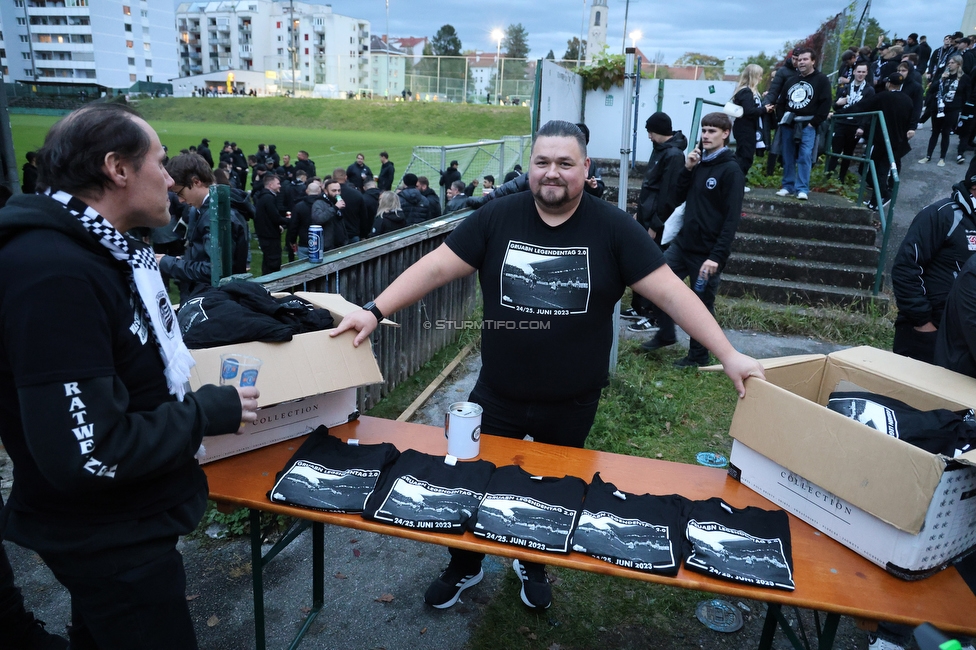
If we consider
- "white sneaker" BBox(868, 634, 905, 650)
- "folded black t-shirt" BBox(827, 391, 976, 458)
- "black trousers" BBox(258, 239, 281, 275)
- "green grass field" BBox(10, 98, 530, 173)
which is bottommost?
"white sneaker" BBox(868, 634, 905, 650)

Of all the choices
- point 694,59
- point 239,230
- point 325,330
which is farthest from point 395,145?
point 325,330

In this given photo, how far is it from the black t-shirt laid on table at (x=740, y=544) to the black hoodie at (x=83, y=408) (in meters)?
1.49

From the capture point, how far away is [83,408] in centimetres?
132

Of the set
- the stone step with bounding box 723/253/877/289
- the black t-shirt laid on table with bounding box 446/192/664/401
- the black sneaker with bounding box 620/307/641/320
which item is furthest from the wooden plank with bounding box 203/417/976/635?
the stone step with bounding box 723/253/877/289

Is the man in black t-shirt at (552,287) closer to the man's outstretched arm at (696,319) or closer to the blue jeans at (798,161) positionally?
the man's outstretched arm at (696,319)

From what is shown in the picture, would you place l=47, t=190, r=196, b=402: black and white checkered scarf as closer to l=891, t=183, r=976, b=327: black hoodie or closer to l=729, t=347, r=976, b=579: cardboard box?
l=729, t=347, r=976, b=579: cardboard box

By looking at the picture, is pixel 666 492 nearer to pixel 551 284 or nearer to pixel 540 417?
pixel 540 417

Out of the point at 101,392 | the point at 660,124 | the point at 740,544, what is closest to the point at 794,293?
the point at 660,124

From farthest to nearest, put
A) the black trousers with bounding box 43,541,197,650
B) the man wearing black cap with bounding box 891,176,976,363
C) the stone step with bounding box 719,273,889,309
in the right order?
the stone step with bounding box 719,273,889,309
the man wearing black cap with bounding box 891,176,976,363
the black trousers with bounding box 43,541,197,650

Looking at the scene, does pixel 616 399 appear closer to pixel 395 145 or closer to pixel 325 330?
pixel 325 330

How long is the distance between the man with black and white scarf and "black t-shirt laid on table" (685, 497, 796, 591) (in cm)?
147

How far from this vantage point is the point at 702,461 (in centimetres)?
431

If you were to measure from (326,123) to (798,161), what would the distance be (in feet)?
155

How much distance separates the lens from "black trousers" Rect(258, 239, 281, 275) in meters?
9.63
